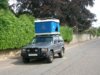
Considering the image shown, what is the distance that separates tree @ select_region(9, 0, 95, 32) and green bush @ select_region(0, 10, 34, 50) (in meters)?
18.1

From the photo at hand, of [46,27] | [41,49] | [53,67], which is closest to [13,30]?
[46,27]

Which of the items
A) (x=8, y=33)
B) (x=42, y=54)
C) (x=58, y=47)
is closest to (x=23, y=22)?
(x=8, y=33)

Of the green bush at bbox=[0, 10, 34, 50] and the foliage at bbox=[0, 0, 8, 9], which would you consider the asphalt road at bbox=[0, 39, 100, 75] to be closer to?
the green bush at bbox=[0, 10, 34, 50]

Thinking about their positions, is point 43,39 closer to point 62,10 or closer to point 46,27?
point 46,27

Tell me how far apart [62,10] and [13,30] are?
25.6m

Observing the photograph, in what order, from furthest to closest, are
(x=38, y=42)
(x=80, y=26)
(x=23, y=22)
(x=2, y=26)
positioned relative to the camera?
(x=80, y=26) → (x=23, y=22) → (x=2, y=26) → (x=38, y=42)

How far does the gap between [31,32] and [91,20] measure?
32239mm

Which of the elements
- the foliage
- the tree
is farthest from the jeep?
the tree

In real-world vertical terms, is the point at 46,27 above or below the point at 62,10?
below

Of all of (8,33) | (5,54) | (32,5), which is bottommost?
(5,54)

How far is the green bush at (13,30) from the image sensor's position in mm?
19953

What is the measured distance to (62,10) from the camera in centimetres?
4619

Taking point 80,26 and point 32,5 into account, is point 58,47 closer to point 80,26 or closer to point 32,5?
point 32,5

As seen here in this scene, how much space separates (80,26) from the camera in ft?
180
